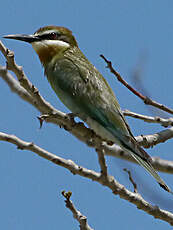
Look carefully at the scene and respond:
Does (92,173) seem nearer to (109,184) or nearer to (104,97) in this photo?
(109,184)

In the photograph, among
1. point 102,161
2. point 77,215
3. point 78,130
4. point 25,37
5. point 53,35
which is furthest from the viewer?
point 53,35

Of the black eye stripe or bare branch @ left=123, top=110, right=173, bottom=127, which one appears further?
the black eye stripe

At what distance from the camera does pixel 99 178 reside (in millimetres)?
1782

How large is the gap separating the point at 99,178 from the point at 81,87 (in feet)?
4.00

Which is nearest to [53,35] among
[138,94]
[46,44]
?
[46,44]

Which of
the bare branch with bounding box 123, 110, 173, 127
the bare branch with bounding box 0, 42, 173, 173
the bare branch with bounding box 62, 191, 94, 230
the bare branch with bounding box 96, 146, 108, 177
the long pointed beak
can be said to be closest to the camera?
the bare branch with bounding box 96, 146, 108, 177

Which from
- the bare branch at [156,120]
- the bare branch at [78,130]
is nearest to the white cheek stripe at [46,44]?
the bare branch at [78,130]

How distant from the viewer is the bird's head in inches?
127

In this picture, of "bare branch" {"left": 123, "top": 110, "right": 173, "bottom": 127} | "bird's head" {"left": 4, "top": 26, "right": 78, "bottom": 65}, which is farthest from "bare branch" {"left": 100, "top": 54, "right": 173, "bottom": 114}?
"bird's head" {"left": 4, "top": 26, "right": 78, "bottom": 65}

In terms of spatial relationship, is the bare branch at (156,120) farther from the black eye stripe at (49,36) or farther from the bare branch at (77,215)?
the black eye stripe at (49,36)

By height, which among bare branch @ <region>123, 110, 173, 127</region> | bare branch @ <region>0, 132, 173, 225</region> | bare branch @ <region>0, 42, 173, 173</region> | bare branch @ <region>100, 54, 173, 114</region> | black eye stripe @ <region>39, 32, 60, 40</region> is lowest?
bare branch @ <region>0, 132, 173, 225</region>

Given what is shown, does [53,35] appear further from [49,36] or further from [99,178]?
[99,178]

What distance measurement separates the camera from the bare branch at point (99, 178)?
65.7 inches

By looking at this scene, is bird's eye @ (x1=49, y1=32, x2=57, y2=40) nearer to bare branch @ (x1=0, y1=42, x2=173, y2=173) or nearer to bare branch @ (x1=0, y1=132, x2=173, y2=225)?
bare branch @ (x1=0, y1=42, x2=173, y2=173)
